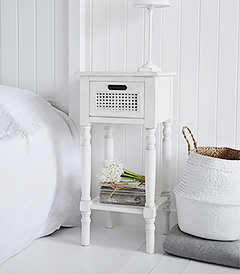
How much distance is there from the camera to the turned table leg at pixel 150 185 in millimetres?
1836

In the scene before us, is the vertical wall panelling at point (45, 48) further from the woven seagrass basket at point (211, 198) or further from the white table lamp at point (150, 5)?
the woven seagrass basket at point (211, 198)

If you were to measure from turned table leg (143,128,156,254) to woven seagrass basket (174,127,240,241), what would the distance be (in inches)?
5.2

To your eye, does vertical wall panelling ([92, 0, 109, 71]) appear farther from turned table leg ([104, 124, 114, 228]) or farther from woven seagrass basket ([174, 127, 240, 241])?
woven seagrass basket ([174, 127, 240, 241])

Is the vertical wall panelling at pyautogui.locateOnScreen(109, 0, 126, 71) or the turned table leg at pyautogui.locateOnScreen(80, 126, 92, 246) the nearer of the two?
the turned table leg at pyautogui.locateOnScreen(80, 126, 92, 246)

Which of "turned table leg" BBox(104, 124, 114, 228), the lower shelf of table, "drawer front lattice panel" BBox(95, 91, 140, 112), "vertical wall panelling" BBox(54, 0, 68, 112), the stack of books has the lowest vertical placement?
the lower shelf of table

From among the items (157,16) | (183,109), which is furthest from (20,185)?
(157,16)

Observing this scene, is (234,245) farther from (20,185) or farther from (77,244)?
(20,185)

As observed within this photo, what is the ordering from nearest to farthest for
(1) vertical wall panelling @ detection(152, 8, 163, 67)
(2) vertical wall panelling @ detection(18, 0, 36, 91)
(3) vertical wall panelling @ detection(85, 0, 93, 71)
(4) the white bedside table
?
(4) the white bedside table, (1) vertical wall panelling @ detection(152, 8, 163, 67), (3) vertical wall panelling @ detection(85, 0, 93, 71), (2) vertical wall panelling @ detection(18, 0, 36, 91)

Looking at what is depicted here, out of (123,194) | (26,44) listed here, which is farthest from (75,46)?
(123,194)

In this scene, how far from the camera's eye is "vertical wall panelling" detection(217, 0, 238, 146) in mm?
2039

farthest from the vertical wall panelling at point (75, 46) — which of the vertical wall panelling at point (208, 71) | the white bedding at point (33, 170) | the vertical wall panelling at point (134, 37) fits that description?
the vertical wall panelling at point (208, 71)

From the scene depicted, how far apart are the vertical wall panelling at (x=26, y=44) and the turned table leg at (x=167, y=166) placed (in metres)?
0.88

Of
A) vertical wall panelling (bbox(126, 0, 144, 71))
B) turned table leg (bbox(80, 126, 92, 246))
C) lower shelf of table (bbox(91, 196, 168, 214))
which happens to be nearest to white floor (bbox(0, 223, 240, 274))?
turned table leg (bbox(80, 126, 92, 246))

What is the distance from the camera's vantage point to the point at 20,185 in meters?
1.78
